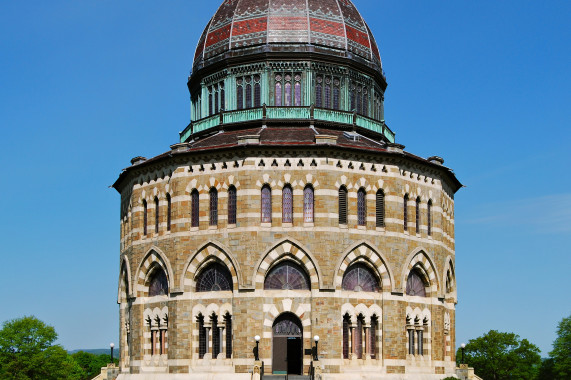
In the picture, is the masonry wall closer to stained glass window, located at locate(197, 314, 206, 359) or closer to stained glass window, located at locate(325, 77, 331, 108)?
stained glass window, located at locate(197, 314, 206, 359)

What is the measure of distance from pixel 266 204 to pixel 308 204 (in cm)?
267

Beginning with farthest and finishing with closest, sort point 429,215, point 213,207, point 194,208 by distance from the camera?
point 429,215 → point 194,208 → point 213,207

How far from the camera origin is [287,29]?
63188 millimetres

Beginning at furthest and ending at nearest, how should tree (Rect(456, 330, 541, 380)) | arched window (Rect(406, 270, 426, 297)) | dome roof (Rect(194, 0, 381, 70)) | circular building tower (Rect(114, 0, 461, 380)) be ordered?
tree (Rect(456, 330, 541, 380)) → dome roof (Rect(194, 0, 381, 70)) → arched window (Rect(406, 270, 426, 297)) → circular building tower (Rect(114, 0, 461, 380))

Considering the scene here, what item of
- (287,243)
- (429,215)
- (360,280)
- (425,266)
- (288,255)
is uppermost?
(429,215)

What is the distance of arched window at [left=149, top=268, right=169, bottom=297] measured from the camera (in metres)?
57.1

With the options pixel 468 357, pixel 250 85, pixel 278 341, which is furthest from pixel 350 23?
pixel 468 357

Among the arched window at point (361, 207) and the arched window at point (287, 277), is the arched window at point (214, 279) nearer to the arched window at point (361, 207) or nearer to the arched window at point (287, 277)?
the arched window at point (287, 277)

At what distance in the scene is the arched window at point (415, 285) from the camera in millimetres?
57219

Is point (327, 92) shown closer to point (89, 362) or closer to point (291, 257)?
point (291, 257)

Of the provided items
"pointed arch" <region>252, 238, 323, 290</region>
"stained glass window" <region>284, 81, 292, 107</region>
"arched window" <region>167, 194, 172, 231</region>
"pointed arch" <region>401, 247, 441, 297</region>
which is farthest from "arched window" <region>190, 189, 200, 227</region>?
"pointed arch" <region>401, 247, 441, 297</region>

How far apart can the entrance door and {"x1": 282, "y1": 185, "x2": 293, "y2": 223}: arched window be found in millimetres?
6017

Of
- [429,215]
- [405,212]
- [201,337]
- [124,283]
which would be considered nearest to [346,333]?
[201,337]

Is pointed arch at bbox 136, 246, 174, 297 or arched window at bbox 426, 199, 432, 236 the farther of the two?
arched window at bbox 426, 199, 432, 236
